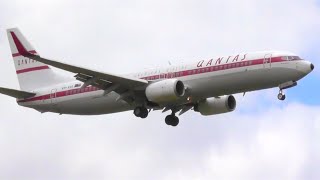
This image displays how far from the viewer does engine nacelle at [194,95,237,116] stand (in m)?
75.8

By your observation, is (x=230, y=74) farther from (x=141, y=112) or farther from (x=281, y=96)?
(x=141, y=112)

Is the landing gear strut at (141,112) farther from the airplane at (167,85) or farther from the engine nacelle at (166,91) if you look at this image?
the engine nacelle at (166,91)

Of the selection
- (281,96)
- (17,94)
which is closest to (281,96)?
(281,96)

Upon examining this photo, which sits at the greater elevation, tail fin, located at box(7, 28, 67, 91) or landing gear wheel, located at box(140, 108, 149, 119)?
tail fin, located at box(7, 28, 67, 91)

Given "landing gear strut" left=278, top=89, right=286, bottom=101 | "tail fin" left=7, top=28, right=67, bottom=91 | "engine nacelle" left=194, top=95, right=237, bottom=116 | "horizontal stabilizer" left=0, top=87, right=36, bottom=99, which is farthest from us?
"tail fin" left=7, top=28, right=67, bottom=91

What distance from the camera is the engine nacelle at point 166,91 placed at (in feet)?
226

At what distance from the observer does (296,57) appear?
225ft

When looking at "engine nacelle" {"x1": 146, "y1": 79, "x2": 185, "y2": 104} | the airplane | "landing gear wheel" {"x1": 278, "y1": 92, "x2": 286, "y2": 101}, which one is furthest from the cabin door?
"engine nacelle" {"x1": 146, "y1": 79, "x2": 185, "y2": 104}

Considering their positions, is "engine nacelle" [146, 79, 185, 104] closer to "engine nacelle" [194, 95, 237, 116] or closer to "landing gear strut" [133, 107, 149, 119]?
"landing gear strut" [133, 107, 149, 119]

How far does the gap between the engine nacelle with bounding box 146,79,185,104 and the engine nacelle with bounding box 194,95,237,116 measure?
21.5 feet

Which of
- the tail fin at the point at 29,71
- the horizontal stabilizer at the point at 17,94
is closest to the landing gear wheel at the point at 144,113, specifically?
the tail fin at the point at 29,71

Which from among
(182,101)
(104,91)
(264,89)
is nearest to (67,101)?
(104,91)

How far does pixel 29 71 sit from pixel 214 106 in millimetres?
16676

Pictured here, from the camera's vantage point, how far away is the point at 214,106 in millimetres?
75812
